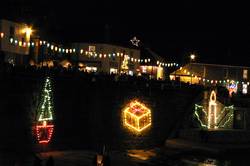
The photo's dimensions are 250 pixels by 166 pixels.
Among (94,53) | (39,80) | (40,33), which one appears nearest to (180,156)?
(39,80)

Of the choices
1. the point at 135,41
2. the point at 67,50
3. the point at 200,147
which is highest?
the point at 135,41

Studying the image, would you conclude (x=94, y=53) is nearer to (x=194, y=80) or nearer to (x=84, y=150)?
(x=194, y=80)

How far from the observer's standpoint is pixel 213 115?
171 feet

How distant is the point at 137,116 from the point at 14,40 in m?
14.7

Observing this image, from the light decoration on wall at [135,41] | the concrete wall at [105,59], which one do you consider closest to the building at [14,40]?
the concrete wall at [105,59]

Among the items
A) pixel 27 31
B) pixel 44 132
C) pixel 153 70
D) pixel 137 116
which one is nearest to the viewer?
pixel 44 132

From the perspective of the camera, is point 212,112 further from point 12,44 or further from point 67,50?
point 12,44

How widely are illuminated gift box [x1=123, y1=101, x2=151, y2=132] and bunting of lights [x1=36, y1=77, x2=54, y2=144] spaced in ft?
24.2

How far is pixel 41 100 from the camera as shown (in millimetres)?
35594

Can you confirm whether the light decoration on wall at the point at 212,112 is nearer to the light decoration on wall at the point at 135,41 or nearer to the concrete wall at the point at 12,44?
the concrete wall at the point at 12,44

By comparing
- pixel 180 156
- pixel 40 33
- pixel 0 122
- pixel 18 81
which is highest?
pixel 40 33

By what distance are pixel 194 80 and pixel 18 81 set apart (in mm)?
41698

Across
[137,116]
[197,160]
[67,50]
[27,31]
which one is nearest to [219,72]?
[67,50]

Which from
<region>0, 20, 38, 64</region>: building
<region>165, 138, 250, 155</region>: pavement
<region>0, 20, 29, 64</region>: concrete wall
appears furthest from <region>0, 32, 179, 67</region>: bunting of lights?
<region>165, 138, 250, 155</region>: pavement
